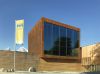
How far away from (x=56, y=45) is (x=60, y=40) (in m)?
1.17

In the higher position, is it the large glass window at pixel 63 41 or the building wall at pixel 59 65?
the large glass window at pixel 63 41

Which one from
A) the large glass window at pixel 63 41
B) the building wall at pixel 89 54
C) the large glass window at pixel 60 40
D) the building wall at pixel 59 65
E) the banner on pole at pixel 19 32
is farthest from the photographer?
the building wall at pixel 89 54

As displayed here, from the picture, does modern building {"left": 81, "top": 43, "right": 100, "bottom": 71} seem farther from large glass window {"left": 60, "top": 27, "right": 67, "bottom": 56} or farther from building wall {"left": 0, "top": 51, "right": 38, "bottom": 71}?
building wall {"left": 0, "top": 51, "right": 38, "bottom": 71}

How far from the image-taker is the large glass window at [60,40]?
42312mm

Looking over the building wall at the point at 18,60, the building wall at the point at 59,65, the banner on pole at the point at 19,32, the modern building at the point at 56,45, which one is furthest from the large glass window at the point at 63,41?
the banner on pole at the point at 19,32

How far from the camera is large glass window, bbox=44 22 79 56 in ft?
139

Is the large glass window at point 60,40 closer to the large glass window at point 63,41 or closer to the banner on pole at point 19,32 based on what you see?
the large glass window at point 63,41

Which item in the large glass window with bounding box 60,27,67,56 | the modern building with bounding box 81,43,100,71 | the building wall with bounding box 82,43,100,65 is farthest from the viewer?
the building wall with bounding box 82,43,100,65

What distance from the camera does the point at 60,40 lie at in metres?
43.7

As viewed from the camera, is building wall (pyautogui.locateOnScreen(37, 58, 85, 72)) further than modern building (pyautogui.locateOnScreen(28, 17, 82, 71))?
Yes

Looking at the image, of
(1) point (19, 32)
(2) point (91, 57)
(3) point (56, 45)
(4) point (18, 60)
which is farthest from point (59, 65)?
(1) point (19, 32)

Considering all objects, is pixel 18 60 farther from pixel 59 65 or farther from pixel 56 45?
pixel 59 65

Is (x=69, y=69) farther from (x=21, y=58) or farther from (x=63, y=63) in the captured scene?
(x=21, y=58)

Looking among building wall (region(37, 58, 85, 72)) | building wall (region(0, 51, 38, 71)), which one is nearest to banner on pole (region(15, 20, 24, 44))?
building wall (region(0, 51, 38, 71))
